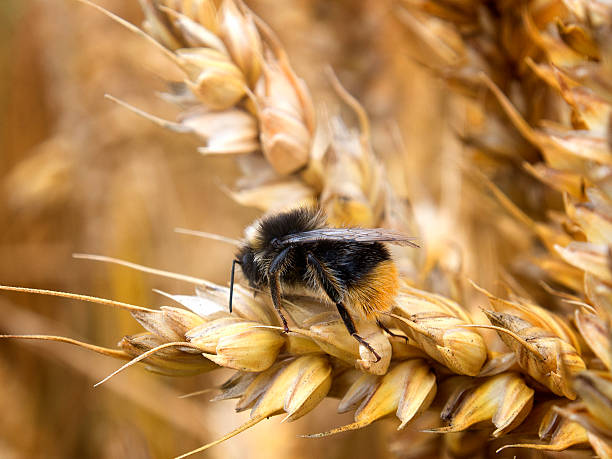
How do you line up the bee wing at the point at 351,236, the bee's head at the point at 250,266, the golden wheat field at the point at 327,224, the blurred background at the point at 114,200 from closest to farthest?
the golden wheat field at the point at 327,224 → the bee wing at the point at 351,236 → the bee's head at the point at 250,266 → the blurred background at the point at 114,200

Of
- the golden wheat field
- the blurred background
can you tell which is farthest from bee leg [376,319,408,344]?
the blurred background

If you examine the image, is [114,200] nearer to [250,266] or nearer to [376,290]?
[250,266]

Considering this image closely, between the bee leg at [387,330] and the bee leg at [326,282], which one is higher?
the bee leg at [387,330]

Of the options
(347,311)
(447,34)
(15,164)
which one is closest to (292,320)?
(347,311)

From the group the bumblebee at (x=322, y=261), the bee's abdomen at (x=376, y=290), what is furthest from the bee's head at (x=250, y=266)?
the bee's abdomen at (x=376, y=290)

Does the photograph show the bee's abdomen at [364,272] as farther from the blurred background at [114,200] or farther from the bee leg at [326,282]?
the blurred background at [114,200]

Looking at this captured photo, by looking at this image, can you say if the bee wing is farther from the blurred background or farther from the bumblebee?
the blurred background

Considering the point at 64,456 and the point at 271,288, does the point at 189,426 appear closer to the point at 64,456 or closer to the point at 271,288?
the point at 64,456

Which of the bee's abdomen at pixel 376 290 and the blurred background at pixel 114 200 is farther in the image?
the blurred background at pixel 114 200
